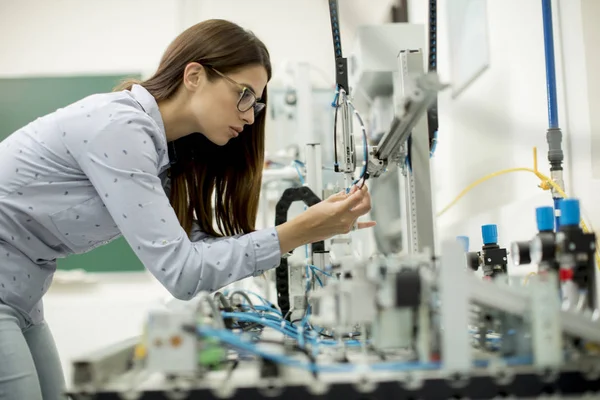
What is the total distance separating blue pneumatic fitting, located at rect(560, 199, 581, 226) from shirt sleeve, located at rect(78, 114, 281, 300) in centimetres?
49

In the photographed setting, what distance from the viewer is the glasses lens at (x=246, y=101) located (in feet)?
4.07

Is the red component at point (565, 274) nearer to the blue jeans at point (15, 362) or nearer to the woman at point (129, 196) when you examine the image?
the woman at point (129, 196)

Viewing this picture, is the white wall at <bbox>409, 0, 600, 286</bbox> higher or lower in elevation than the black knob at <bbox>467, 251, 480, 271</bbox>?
higher

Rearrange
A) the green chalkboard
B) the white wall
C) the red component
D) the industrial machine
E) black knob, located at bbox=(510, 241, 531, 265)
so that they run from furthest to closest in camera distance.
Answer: the green chalkboard
the white wall
black knob, located at bbox=(510, 241, 531, 265)
the red component
the industrial machine

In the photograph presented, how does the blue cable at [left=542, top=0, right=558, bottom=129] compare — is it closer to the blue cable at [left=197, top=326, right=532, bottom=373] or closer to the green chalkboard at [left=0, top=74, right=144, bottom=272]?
the blue cable at [left=197, top=326, right=532, bottom=373]

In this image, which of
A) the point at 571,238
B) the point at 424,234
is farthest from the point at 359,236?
the point at 571,238

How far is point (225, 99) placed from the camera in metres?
1.25

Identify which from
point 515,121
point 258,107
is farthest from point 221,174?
point 515,121

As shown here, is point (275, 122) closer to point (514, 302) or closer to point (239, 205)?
point (239, 205)

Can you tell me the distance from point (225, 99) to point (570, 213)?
78 centimetres

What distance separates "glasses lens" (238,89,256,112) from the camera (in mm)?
1241

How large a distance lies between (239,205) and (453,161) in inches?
57.7

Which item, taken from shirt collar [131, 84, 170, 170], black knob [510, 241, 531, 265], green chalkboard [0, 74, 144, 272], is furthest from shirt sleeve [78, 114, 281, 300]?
green chalkboard [0, 74, 144, 272]

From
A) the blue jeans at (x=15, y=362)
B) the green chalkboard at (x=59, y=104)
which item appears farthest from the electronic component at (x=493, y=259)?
the green chalkboard at (x=59, y=104)
